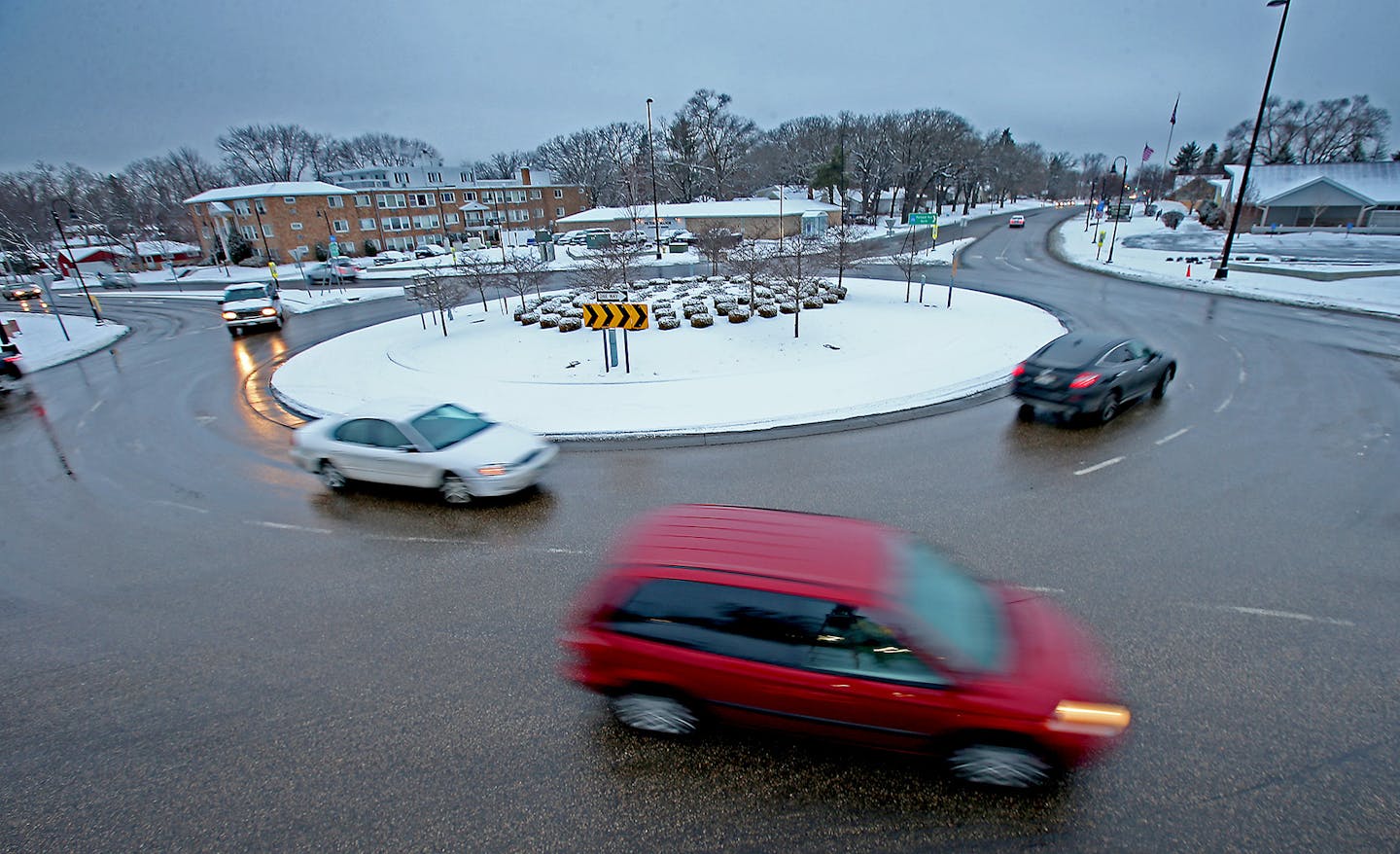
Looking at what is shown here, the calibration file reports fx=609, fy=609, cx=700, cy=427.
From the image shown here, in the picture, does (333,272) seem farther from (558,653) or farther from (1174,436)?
(1174,436)

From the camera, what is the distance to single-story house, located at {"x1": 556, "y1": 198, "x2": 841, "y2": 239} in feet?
187

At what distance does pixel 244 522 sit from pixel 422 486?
7.73 ft

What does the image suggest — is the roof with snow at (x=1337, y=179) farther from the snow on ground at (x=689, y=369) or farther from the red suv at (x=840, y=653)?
the red suv at (x=840, y=653)

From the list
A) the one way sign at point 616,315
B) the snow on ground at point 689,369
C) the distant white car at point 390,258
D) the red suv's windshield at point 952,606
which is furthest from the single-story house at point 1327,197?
the distant white car at point 390,258

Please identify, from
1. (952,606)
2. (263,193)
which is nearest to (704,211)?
(263,193)

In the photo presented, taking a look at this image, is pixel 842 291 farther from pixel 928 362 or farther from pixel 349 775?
pixel 349 775

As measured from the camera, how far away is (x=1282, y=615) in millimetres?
5480

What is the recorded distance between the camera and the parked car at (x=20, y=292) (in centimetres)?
3848

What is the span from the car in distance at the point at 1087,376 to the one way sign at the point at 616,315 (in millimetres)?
7474

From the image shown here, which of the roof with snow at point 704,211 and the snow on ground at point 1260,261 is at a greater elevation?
the roof with snow at point 704,211

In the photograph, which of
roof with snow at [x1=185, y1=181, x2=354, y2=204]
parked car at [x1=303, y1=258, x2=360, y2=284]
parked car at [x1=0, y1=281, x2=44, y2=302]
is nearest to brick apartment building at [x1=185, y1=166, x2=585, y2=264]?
roof with snow at [x1=185, y1=181, x2=354, y2=204]

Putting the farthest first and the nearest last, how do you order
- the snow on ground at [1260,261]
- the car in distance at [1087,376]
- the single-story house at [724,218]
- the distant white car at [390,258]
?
the single-story house at [724,218] < the distant white car at [390,258] < the snow on ground at [1260,261] < the car in distance at [1087,376]

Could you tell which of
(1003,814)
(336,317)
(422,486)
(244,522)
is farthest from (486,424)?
(336,317)

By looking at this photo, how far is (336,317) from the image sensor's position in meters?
27.4
